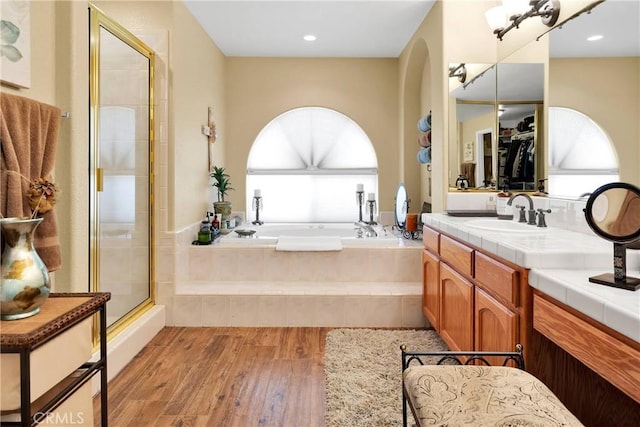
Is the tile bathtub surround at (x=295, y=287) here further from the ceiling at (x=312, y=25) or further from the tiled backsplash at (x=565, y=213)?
the ceiling at (x=312, y=25)

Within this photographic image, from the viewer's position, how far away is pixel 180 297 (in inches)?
129

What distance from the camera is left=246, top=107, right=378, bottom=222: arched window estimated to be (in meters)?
5.12

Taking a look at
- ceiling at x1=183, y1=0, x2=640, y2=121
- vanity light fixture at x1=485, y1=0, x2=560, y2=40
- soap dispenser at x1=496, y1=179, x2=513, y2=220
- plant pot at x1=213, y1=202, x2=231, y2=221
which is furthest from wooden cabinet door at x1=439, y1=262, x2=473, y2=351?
plant pot at x1=213, y1=202, x2=231, y2=221

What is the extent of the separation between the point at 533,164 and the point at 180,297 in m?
2.63

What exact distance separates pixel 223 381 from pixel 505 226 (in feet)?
6.00

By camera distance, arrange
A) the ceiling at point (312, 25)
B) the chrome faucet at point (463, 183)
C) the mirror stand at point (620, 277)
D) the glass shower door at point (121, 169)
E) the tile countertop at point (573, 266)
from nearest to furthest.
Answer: the tile countertop at point (573, 266) < the mirror stand at point (620, 277) < the glass shower door at point (121, 169) < the chrome faucet at point (463, 183) < the ceiling at point (312, 25)

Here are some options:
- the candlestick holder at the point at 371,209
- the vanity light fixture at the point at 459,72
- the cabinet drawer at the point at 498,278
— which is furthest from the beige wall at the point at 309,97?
the cabinet drawer at the point at 498,278

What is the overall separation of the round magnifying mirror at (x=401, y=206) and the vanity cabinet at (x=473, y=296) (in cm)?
125

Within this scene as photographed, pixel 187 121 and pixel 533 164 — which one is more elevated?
pixel 187 121

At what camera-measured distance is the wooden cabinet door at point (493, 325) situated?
65.7 inches

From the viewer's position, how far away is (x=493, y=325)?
1.86 metres

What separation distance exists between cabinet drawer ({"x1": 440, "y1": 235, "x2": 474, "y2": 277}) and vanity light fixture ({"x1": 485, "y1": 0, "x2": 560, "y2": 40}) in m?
1.40

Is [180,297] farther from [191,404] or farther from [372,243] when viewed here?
[372,243]

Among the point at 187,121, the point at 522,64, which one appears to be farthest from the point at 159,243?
the point at 522,64
